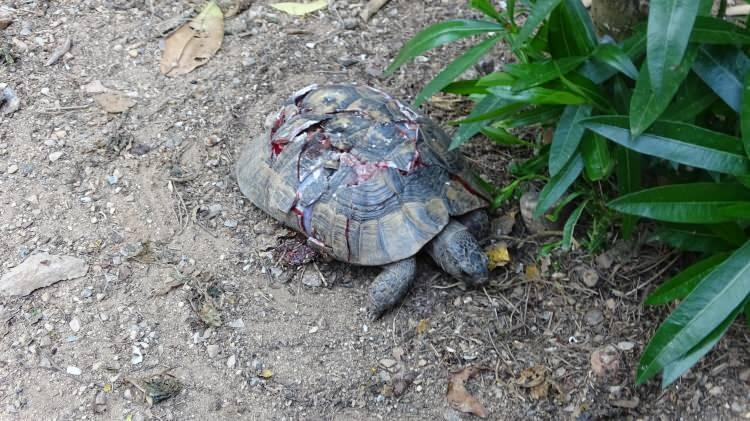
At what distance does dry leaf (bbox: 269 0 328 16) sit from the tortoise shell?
1052 mm

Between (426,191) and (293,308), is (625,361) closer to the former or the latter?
(426,191)

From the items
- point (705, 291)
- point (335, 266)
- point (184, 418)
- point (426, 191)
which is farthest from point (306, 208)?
point (705, 291)

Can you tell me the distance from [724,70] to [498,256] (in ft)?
3.80

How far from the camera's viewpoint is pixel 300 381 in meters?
2.83

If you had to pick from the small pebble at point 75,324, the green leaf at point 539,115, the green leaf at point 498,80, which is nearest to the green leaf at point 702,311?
the green leaf at point 539,115

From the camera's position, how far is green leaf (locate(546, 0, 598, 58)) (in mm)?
2512

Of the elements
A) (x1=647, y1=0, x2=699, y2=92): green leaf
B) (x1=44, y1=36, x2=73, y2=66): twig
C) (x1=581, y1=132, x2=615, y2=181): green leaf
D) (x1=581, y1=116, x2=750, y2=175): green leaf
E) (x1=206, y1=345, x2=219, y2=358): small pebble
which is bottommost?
(x1=206, y1=345, x2=219, y2=358): small pebble

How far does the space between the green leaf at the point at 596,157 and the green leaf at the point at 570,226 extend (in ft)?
1.04

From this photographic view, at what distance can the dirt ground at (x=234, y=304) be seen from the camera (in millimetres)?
2721

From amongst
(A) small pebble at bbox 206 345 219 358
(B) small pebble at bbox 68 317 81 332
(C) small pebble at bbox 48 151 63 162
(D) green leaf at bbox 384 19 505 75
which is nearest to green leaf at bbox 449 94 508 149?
(D) green leaf at bbox 384 19 505 75

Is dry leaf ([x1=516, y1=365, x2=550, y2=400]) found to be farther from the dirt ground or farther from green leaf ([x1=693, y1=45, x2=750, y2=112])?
green leaf ([x1=693, y1=45, x2=750, y2=112])

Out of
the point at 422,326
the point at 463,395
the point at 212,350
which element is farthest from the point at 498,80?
the point at 212,350

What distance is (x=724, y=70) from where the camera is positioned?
2346 mm

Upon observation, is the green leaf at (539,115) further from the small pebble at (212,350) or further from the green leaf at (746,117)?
the small pebble at (212,350)
